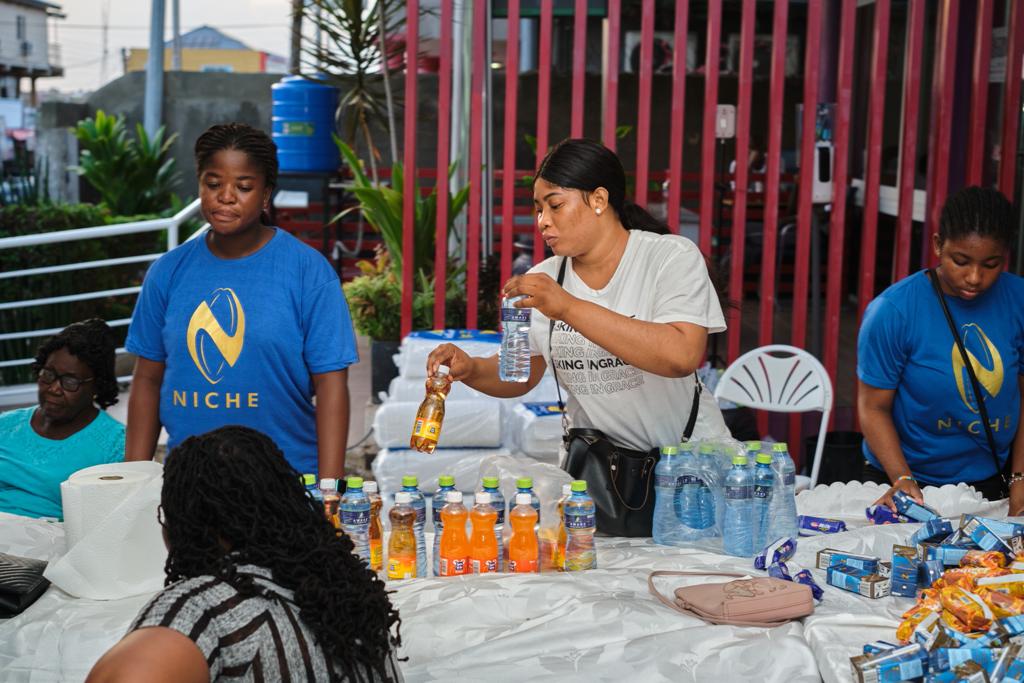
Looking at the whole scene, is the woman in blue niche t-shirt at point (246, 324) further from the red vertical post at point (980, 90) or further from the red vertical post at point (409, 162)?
the red vertical post at point (980, 90)

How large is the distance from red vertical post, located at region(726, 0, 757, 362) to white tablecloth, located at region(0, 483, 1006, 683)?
114 inches

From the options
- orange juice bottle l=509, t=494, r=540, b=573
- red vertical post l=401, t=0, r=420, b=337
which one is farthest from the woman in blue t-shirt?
red vertical post l=401, t=0, r=420, b=337

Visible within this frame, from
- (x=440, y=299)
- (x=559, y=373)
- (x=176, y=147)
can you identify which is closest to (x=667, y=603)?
(x=559, y=373)

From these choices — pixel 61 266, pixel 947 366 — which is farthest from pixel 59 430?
pixel 61 266

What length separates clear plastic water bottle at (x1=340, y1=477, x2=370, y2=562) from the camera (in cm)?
288

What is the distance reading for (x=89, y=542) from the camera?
9.09 ft

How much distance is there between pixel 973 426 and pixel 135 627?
2701 mm

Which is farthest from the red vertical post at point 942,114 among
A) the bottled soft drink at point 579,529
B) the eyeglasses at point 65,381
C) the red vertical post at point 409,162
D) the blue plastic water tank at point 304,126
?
the blue plastic water tank at point 304,126

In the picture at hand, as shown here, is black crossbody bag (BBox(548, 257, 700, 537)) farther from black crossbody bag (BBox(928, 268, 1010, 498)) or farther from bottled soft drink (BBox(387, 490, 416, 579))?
black crossbody bag (BBox(928, 268, 1010, 498))

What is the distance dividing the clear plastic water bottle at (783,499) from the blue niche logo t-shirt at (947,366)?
63 cm

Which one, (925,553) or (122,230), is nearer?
(925,553)

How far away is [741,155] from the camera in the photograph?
19.0ft

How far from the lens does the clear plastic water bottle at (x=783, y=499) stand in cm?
319

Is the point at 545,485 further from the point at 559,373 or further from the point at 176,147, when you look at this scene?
the point at 176,147
